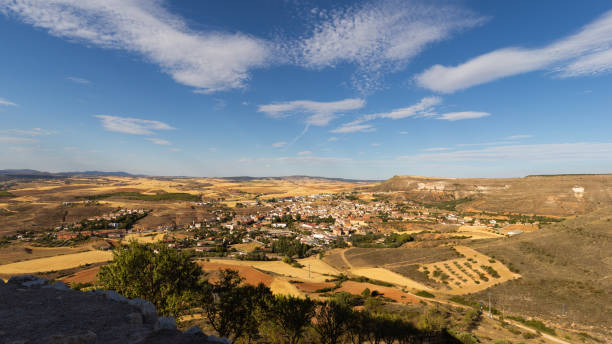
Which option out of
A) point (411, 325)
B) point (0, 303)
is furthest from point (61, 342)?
point (411, 325)

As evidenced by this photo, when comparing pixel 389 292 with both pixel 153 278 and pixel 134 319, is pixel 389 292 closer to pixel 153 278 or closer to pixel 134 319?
pixel 153 278

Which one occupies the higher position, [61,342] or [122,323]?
[61,342]

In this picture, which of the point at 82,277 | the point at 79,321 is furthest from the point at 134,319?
the point at 82,277

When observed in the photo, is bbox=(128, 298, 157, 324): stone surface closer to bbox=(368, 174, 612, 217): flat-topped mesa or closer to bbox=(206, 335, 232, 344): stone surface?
bbox=(206, 335, 232, 344): stone surface

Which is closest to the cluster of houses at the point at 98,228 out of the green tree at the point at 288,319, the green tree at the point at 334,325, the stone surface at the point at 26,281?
the stone surface at the point at 26,281

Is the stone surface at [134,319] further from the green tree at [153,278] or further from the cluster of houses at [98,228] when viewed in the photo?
the cluster of houses at [98,228]

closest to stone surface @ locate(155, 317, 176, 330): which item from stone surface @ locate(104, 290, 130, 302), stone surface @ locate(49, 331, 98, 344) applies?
stone surface @ locate(49, 331, 98, 344)

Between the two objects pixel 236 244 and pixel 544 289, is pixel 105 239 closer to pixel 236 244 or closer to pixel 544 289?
pixel 236 244
